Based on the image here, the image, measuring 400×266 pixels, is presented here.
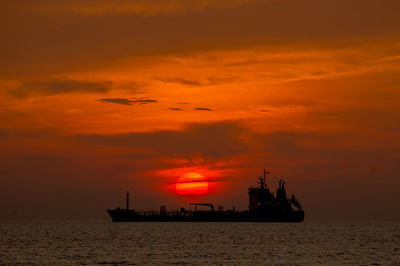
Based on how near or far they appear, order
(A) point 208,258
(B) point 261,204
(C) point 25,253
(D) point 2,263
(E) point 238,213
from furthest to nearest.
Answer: (E) point 238,213, (B) point 261,204, (C) point 25,253, (A) point 208,258, (D) point 2,263

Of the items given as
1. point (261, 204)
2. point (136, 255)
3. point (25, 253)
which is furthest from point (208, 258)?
point (261, 204)

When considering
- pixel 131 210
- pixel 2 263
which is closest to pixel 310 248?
→ pixel 2 263

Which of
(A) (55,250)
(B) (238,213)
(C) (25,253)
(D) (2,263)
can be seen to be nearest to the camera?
(D) (2,263)

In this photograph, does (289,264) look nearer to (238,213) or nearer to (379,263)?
(379,263)

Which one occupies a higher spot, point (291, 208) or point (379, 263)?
point (291, 208)

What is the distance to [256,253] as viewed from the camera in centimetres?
7731

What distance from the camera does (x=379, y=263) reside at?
66.3 meters

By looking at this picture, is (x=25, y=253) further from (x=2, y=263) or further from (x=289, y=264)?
(x=289, y=264)

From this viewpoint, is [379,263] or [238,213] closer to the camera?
[379,263]

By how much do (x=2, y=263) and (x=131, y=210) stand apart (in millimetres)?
136382

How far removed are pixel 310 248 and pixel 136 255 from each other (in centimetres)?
2613

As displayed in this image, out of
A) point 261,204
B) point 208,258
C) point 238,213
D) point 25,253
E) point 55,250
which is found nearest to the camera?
point 208,258

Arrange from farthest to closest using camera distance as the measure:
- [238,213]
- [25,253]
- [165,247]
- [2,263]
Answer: [238,213]
[165,247]
[25,253]
[2,263]

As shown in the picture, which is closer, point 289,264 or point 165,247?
point 289,264
